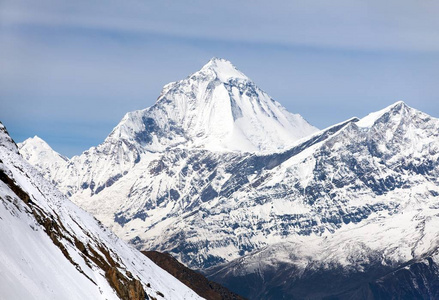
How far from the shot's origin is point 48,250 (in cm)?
12750

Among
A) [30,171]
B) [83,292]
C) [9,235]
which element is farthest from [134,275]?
[9,235]

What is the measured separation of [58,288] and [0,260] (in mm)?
14718

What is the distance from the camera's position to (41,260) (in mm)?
119750

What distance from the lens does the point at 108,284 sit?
149250 mm

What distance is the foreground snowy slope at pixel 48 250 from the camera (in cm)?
10688

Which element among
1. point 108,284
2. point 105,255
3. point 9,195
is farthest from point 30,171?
point 9,195

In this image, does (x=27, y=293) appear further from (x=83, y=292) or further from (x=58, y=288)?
(x=83, y=292)

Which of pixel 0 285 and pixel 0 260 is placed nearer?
A: pixel 0 285

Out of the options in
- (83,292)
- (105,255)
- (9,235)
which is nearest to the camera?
(9,235)

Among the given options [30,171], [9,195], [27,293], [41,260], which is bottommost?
[27,293]

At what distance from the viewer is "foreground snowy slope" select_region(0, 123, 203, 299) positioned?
106875 mm

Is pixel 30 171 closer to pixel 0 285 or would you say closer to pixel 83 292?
pixel 83 292

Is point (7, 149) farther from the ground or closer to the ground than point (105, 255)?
farther from the ground

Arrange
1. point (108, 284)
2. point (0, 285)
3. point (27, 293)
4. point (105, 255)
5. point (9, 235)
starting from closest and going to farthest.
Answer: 1. point (0, 285)
2. point (27, 293)
3. point (9, 235)
4. point (108, 284)
5. point (105, 255)
